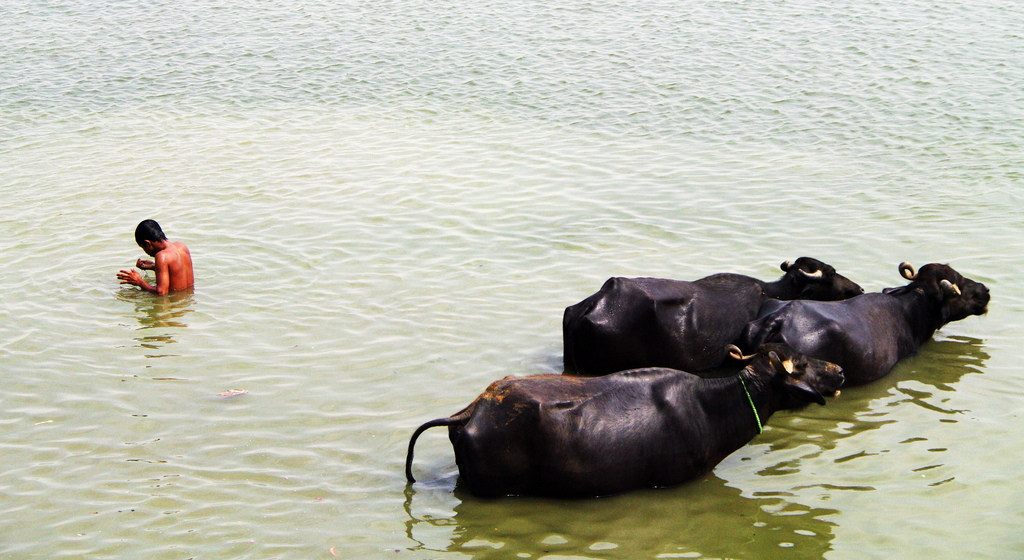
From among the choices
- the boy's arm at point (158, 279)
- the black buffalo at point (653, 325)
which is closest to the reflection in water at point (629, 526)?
the black buffalo at point (653, 325)

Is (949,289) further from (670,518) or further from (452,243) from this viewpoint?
(452,243)

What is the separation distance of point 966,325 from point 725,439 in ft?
10.8

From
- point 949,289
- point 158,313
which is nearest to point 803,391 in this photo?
point 949,289

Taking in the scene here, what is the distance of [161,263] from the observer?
7766 millimetres

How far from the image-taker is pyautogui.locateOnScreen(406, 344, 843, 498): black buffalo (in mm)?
4742

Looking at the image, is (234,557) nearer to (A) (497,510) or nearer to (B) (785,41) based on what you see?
(A) (497,510)

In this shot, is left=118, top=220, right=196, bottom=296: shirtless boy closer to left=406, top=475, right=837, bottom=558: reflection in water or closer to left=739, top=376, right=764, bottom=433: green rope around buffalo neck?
left=406, top=475, right=837, bottom=558: reflection in water

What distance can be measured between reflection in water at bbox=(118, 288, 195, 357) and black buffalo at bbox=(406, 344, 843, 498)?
3.04 metres

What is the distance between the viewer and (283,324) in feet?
24.2

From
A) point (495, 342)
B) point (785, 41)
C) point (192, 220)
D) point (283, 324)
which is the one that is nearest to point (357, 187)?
point (192, 220)

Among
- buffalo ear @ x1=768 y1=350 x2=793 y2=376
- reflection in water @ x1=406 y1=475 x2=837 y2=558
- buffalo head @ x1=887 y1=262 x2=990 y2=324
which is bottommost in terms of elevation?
reflection in water @ x1=406 y1=475 x2=837 y2=558

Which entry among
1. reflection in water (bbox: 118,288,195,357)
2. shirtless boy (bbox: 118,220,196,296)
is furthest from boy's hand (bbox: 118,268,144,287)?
reflection in water (bbox: 118,288,195,357)

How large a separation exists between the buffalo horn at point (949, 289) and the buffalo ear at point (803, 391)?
214cm

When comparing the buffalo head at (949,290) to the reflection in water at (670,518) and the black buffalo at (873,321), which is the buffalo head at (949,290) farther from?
the reflection in water at (670,518)
